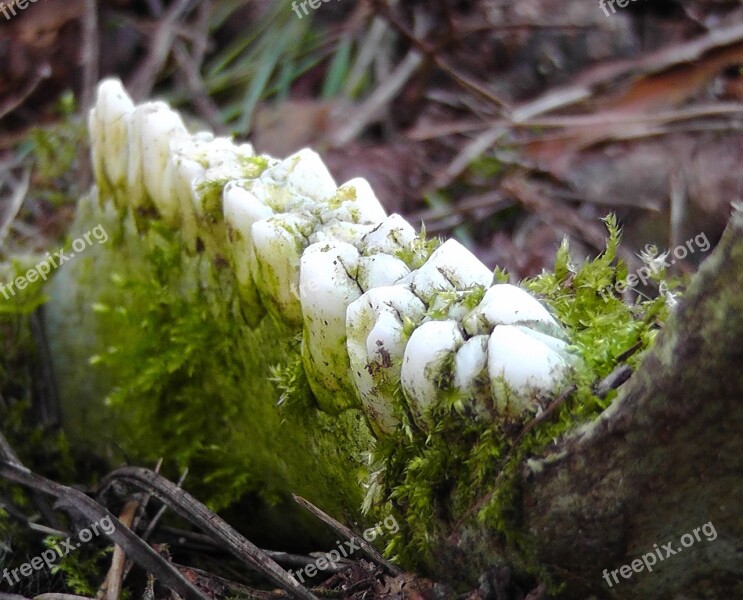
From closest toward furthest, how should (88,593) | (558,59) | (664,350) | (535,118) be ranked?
(664,350) → (88,593) → (535,118) → (558,59)

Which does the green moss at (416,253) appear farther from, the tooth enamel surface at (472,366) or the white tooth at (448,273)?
the tooth enamel surface at (472,366)

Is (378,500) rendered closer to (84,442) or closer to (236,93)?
(84,442)

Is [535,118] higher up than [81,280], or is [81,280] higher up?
[535,118]

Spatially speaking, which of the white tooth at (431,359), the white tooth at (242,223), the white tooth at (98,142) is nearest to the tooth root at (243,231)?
the white tooth at (242,223)

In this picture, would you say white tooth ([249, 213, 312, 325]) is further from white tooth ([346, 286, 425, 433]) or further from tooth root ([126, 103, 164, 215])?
tooth root ([126, 103, 164, 215])

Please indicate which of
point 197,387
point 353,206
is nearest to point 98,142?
point 197,387

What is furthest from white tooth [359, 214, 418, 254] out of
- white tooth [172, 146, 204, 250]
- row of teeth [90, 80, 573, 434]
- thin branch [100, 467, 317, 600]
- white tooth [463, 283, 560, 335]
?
thin branch [100, 467, 317, 600]

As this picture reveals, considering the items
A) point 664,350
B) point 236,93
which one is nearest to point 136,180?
point 664,350

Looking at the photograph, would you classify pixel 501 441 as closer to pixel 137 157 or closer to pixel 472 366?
pixel 472 366
